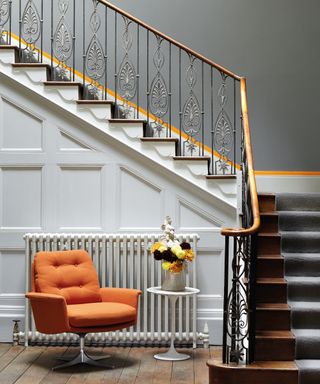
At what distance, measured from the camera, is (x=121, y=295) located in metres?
7.11

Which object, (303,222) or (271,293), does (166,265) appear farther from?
(303,222)

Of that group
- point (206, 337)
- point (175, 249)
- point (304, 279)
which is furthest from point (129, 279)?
point (304, 279)

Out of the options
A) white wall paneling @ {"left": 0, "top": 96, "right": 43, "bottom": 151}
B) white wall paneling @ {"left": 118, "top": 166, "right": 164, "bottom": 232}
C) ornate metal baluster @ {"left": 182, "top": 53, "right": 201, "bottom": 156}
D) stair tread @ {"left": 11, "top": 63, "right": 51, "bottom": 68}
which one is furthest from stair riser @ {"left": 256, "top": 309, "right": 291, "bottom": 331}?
stair tread @ {"left": 11, "top": 63, "right": 51, "bottom": 68}

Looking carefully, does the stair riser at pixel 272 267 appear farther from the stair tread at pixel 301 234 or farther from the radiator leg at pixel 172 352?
the radiator leg at pixel 172 352

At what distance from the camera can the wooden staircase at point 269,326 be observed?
18.0ft

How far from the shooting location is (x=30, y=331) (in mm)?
7602

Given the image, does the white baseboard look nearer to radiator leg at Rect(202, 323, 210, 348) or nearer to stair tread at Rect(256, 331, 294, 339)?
radiator leg at Rect(202, 323, 210, 348)

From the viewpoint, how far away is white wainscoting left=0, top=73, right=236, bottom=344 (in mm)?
Result: 7750

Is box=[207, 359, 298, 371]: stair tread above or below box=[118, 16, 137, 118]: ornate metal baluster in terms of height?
below

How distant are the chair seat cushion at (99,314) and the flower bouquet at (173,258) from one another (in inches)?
17.4

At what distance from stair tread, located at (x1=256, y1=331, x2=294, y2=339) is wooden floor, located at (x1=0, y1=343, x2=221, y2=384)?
58 cm

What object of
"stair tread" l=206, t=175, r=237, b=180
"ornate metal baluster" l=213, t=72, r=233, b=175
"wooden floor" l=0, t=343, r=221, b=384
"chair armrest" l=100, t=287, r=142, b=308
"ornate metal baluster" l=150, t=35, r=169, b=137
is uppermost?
"ornate metal baluster" l=150, t=35, r=169, b=137

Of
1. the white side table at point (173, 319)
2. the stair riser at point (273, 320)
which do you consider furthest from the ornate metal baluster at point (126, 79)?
the stair riser at point (273, 320)

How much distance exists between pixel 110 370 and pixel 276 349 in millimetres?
1438
